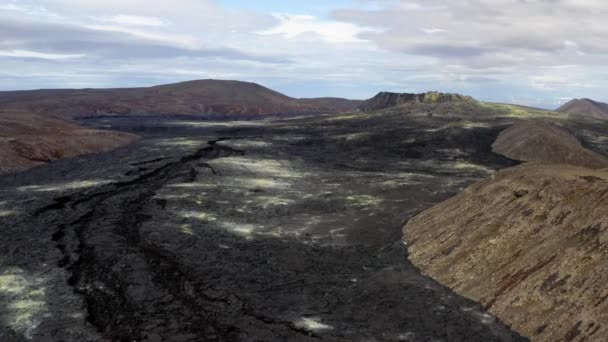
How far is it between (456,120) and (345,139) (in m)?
24.3

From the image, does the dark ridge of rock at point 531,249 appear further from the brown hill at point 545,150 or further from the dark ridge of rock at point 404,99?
the dark ridge of rock at point 404,99

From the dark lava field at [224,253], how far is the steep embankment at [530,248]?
873mm

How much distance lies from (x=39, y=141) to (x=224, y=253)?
36572 millimetres

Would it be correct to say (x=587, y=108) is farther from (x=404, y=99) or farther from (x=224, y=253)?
(x=224, y=253)

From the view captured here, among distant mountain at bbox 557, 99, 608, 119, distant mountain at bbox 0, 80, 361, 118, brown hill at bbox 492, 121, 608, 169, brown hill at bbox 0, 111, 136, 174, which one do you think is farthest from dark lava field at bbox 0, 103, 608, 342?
distant mountain at bbox 557, 99, 608, 119

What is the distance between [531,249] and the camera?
58.0 ft

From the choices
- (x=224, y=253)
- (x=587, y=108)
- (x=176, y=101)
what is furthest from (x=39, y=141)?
(x=587, y=108)

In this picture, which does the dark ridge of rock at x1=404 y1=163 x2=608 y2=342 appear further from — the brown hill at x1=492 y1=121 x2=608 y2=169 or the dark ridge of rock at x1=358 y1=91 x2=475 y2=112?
the dark ridge of rock at x1=358 y1=91 x2=475 y2=112

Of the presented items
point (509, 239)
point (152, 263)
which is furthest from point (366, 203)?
point (152, 263)

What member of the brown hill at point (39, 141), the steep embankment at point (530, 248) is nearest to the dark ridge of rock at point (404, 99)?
the brown hill at point (39, 141)

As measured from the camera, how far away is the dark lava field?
14.8 meters

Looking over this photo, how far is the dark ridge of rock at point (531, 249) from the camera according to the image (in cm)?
1444

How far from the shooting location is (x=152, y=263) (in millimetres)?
19656

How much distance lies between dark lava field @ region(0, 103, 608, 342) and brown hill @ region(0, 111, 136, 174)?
11.3ft
